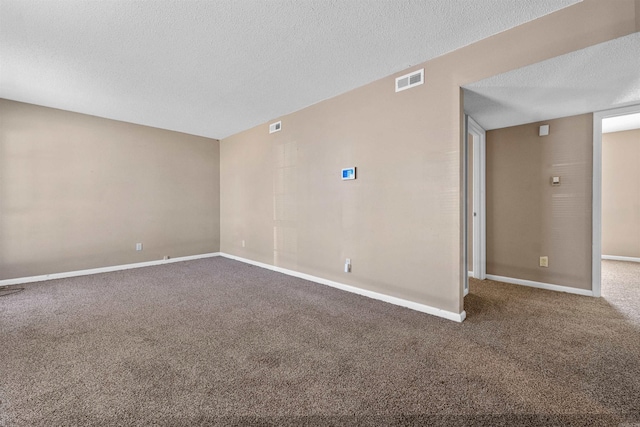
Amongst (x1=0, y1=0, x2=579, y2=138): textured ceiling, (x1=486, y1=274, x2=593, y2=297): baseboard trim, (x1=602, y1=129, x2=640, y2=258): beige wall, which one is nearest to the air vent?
(x1=0, y1=0, x2=579, y2=138): textured ceiling

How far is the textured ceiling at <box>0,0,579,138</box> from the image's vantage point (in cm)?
202

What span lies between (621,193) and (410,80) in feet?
18.2

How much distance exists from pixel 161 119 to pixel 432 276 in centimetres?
499

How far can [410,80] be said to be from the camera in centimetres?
285

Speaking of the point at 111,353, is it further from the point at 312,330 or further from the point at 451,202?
the point at 451,202

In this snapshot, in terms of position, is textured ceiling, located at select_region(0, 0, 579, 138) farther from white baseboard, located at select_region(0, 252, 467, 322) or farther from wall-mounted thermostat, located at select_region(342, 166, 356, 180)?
white baseboard, located at select_region(0, 252, 467, 322)

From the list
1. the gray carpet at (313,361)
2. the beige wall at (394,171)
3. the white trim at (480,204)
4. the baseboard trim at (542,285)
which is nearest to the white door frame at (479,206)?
the white trim at (480,204)

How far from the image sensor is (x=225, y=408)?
146 cm

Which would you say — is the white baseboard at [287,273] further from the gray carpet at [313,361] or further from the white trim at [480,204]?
the white trim at [480,204]

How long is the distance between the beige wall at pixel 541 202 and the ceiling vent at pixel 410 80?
2.00 metres

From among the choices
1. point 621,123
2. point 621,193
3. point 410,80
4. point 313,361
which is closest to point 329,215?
point 410,80

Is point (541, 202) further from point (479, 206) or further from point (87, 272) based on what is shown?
point (87, 272)

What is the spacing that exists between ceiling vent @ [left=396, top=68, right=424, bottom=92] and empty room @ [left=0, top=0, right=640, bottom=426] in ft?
0.08

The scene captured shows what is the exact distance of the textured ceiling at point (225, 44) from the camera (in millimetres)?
2023
